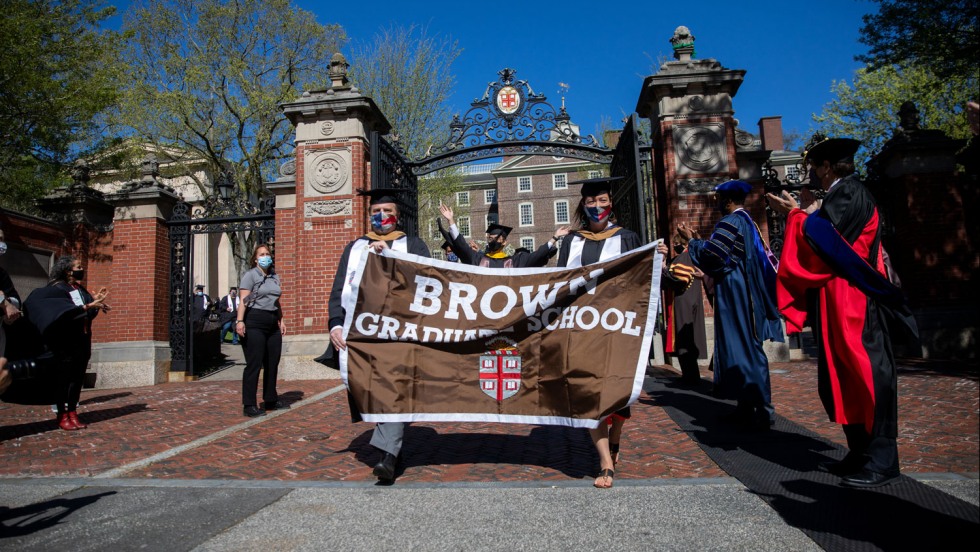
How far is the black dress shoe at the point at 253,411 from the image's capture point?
692 cm

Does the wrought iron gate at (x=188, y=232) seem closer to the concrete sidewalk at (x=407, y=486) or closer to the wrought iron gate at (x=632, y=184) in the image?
the concrete sidewalk at (x=407, y=486)

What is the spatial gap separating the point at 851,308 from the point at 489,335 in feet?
7.43

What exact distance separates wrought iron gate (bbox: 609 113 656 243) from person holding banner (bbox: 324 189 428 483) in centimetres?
569

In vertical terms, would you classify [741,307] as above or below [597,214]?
below

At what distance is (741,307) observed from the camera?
203 inches

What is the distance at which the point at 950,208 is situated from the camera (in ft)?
35.5

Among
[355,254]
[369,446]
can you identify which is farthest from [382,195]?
[369,446]

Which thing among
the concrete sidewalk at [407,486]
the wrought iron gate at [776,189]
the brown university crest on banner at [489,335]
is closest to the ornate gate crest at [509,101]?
the wrought iron gate at [776,189]

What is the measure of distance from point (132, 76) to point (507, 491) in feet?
72.0

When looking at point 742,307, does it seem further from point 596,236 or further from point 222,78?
point 222,78

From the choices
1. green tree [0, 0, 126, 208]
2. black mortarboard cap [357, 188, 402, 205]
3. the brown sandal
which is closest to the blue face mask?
black mortarboard cap [357, 188, 402, 205]

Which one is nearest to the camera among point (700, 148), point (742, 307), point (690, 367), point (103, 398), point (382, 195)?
point (382, 195)

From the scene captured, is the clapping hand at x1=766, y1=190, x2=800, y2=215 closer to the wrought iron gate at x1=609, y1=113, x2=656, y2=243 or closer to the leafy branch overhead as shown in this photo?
A: the wrought iron gate at x1=609, y1=113, x2=656, y2=243

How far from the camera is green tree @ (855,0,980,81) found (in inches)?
454
